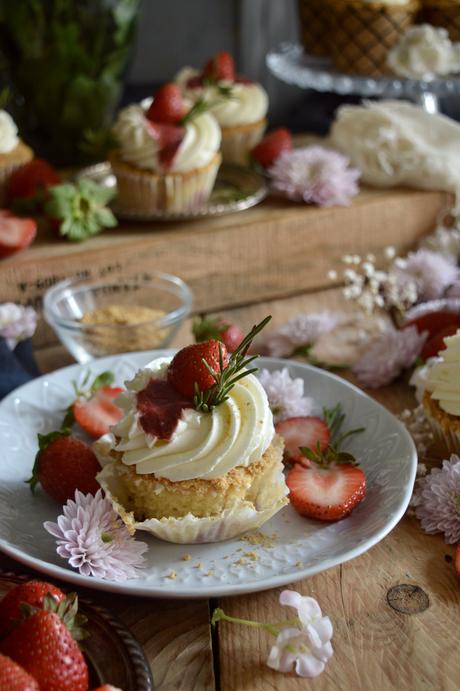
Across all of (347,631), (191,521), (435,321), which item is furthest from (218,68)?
(347,631)

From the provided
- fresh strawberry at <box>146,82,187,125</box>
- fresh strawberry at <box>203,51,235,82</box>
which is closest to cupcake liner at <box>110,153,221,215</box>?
fresh strawberry at <box>146,82,187,125</box>

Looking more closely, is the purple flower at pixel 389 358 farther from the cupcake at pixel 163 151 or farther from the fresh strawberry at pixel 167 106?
the fresh strawberry at pixel 167 106

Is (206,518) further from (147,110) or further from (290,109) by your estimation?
(290,109)

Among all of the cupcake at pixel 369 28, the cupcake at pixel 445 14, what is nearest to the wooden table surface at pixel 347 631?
the cupcake at pixel 369 28

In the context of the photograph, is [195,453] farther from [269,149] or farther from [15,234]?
[269,149]

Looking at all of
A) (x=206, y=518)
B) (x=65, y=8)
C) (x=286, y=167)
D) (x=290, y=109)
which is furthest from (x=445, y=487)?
(x=290, y=109)

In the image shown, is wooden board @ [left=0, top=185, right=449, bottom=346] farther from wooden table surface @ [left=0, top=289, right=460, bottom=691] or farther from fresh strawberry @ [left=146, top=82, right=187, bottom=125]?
wooden table surface @ [left=0, top=289, right=460, bottom=691]
